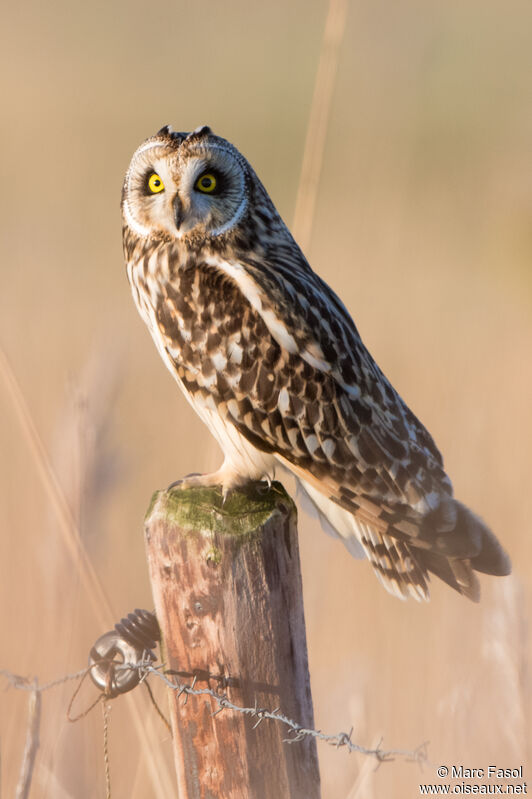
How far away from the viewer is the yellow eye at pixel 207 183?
251 centimetres

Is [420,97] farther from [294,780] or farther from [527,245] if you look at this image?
[294,780]

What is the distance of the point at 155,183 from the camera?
2.55 metres

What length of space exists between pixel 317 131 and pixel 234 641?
1499 millimetres

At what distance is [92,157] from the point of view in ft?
21.8

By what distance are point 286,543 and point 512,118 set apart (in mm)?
5529

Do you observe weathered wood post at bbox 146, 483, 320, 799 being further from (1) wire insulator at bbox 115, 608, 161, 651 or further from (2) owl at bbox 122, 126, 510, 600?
(2) owl at bbox 122, 126, 510, 600

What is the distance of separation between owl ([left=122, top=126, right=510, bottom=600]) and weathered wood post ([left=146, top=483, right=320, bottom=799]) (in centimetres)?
54

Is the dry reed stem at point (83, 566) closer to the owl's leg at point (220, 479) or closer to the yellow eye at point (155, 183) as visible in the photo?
the owl's leg at point (220, 479)

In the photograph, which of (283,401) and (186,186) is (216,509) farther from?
(186,186)

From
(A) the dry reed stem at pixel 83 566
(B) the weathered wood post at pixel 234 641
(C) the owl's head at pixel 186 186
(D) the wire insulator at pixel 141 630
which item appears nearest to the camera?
(B) the weathered wood post at pixel 234 641

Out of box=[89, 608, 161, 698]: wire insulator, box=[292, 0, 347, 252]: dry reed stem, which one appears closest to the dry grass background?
box=[89, 608, 161, 698]: wire insulator

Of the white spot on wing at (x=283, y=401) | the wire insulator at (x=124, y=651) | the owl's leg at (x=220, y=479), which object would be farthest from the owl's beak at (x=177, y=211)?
the wire insulator at (x=124, y=651)

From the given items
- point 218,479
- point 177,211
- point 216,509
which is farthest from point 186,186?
point 216,509

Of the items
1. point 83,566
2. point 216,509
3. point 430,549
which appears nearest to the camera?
point 216,509
